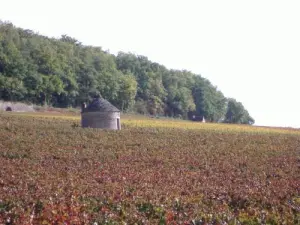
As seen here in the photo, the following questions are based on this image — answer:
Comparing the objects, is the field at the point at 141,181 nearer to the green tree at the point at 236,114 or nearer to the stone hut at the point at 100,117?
the stone hut at the point at 100,117

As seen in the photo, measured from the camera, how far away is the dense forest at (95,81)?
87.9 m

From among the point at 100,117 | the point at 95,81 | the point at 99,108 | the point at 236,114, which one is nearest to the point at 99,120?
the point at 100,117

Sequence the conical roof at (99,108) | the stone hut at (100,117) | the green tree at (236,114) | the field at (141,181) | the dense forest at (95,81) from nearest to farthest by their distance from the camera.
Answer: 1. the field at (141,181)
2. the stone hut at (100,117)
3. the conical roof at (99,108)
4. the dense forest at (95,81)
5. the green tree at (236,114)

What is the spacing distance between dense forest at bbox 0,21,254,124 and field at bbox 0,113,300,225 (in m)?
49.1

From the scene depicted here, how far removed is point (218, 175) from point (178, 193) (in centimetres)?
677

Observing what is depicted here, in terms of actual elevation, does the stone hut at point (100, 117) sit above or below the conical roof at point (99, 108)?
below

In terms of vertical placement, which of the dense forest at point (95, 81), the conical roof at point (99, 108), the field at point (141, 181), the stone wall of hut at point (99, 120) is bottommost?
the field at point (141, 181)

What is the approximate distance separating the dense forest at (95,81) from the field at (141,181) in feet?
161

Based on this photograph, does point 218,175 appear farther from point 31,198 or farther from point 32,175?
point 31,198

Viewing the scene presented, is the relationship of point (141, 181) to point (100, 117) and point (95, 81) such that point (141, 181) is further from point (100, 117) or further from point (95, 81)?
point (95, 81)

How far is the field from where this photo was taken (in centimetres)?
1162

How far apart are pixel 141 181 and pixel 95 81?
85482 millimetres

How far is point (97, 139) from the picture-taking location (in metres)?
38.8

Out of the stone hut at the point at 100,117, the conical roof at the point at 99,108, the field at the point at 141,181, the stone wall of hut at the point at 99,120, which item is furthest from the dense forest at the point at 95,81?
the field at the point at 141,181
